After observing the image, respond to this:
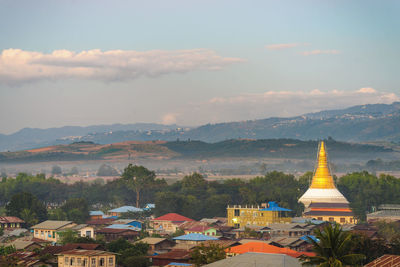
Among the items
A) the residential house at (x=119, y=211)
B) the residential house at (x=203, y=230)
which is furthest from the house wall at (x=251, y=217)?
the residential house at (x=119, y=211)

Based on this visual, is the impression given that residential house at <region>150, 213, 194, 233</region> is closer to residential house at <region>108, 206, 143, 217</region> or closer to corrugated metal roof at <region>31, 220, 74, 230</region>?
residential house at <region>108, 206, 143, 217</region>

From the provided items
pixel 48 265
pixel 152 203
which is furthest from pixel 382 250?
pixel 152 203

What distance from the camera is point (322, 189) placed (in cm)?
16312

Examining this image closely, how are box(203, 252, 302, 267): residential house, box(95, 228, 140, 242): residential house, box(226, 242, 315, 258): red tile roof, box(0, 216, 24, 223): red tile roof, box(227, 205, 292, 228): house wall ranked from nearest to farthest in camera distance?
box(203, 252, 302, 267): residential house
box(226, 242, 315, 258): red tile roof
box(95, 228, 140, 242): residential house
box(0, 216, 24, 223): red tile roof
box(227, 205, 292, 228): house wall

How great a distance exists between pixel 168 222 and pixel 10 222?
71.9 feet

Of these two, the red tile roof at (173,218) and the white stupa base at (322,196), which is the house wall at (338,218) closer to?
the white stupa base at (322,196)

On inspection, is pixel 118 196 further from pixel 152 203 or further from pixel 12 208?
pixel 12 208

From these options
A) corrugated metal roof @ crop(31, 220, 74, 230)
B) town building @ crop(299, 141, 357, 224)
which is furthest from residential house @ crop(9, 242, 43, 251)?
town building @ crop(299, 141, 357, 224)

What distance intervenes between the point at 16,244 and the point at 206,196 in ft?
223

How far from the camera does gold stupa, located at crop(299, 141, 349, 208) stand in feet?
516

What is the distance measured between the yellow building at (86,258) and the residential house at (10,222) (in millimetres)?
41859

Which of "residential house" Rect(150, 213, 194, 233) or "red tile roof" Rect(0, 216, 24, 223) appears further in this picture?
"residential house" Rect(150, 213, 194, 233)

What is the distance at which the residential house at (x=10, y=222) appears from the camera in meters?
118

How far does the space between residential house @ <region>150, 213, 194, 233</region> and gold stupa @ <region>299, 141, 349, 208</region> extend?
3149cm
